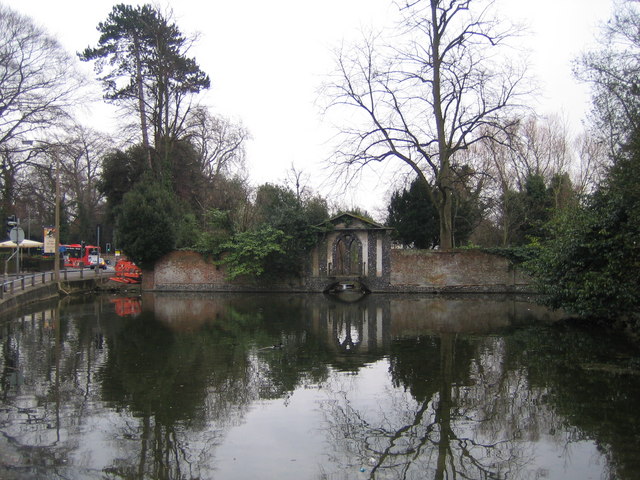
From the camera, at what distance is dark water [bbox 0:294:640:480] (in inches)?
219

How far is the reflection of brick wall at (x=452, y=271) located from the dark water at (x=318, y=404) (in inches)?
650

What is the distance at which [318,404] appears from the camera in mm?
7781

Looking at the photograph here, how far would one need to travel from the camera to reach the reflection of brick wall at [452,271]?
31.5m

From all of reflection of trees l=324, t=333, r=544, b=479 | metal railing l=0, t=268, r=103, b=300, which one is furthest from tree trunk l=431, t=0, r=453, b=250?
reflection of trees l=324, t=333, r=544, b=479

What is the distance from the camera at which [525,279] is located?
103 ft

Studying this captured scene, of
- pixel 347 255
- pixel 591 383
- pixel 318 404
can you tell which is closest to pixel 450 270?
pixel 347 255

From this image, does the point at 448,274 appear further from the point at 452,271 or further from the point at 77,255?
the point at 77,255

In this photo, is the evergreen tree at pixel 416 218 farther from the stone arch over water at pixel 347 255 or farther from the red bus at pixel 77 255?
the red bus at pixel 77 255

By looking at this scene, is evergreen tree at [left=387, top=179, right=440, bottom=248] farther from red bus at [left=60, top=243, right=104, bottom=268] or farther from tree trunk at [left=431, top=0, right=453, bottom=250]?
red bus at [left=60, top=243, right=104, bottom=268]

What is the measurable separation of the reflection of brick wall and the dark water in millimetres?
16510

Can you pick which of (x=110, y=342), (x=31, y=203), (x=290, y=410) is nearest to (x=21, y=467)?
(x=290, y=410)

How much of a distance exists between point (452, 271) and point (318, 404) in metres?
25.0

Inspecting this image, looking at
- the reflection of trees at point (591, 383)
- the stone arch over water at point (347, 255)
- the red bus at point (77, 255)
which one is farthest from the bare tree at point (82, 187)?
the reflection of trees at point (591, 383)

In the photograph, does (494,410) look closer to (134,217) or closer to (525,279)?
(525,279)
